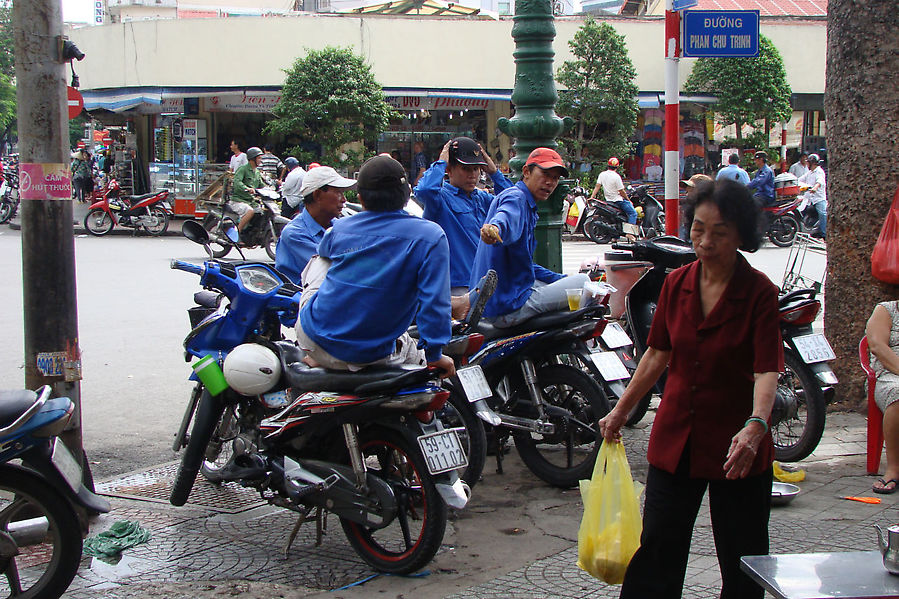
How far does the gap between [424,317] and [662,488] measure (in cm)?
126

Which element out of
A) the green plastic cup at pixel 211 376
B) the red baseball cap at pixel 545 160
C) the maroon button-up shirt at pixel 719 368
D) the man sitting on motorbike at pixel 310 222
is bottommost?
the green plastic cup at pixel 211 376

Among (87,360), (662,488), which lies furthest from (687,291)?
(87,360)

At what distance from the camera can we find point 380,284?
3.96 meters

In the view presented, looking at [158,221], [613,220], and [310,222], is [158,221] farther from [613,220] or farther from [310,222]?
[310,222]

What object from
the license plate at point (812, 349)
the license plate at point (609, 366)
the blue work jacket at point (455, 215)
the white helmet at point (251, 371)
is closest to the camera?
the white helmet at point (251, 371)

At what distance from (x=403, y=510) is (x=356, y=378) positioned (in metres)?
0.58

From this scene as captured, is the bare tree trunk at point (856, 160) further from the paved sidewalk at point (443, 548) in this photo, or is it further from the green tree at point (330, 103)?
A: the green tree at point (330, 103)

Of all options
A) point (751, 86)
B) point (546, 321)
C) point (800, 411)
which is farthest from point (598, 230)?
point (546, 321)

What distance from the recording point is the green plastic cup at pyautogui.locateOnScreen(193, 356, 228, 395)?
14.8 feet

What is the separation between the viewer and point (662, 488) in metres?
3.07

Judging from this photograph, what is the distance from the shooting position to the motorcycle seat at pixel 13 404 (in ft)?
11.4

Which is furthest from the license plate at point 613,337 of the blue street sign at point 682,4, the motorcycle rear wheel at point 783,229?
the motorcycle rear wheel at point 783,229

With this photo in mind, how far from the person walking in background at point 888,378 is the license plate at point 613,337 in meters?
1.31

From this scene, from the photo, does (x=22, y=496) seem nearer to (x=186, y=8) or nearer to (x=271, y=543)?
(x=271, y=543)
